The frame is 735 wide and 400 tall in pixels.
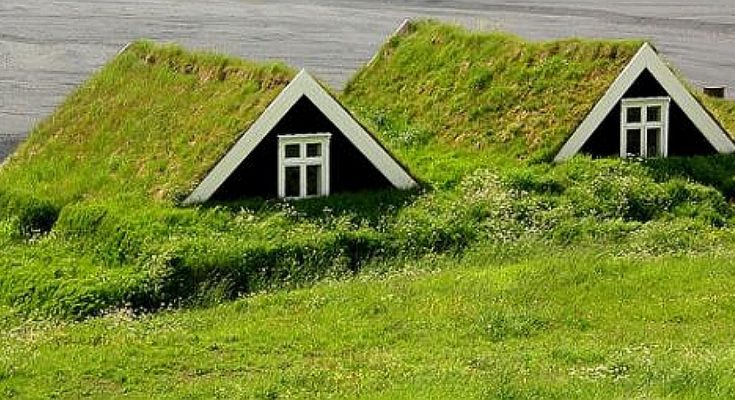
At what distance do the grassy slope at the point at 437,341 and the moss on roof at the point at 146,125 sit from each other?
3575 millimetres

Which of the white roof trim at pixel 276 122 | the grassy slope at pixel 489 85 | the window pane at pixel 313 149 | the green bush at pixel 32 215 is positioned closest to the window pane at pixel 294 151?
the window pane at pixel 313 149

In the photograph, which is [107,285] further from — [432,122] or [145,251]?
[432,122]

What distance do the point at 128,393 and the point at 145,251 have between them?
209 inches

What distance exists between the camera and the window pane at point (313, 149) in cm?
2114

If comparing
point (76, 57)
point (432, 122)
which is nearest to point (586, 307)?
point (432, 122)

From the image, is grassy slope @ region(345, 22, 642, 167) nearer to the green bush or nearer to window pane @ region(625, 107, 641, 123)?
window pane @ region(625, 107, 641, 123)

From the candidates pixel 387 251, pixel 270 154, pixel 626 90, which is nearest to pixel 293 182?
pixel 270 154

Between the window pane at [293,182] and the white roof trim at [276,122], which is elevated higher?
the white roof trim at [276,122]

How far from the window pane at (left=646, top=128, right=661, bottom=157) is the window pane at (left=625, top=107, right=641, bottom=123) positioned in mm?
390

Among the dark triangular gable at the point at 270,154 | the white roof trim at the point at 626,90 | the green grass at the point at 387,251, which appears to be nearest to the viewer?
the green grass at the point at 387,251

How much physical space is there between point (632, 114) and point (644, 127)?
30 cm

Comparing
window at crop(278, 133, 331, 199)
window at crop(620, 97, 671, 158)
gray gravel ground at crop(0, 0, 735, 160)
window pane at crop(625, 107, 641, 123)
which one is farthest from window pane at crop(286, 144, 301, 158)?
gray gravel ground at crop(0, 0, 735, 160)

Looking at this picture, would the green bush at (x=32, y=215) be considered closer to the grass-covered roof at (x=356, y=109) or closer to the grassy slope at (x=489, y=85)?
the grass-covered roof at (x=356, y=109)

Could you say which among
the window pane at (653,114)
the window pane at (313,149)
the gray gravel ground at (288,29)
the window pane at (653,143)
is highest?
the window pane at (313,149)
